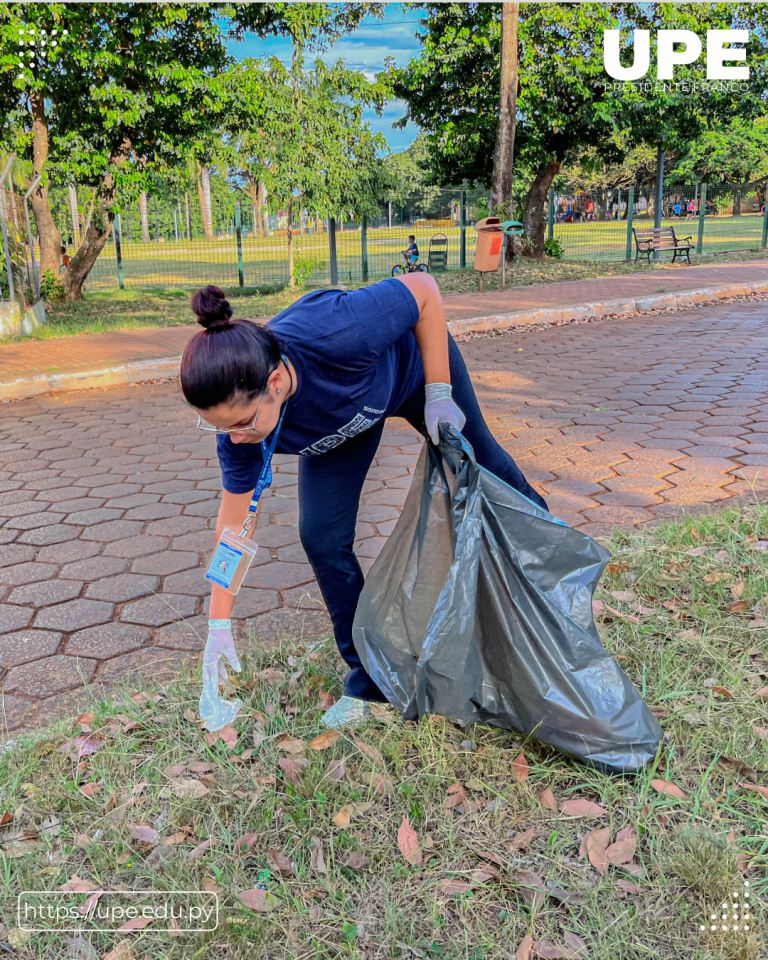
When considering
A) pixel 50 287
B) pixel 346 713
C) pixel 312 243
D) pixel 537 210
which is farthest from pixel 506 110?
pixel 346 713

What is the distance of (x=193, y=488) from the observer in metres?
4.75

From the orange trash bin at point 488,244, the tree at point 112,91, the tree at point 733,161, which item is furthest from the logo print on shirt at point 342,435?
the tree at point 733,161

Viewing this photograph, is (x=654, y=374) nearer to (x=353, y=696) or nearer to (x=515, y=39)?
(x=353, y=696)

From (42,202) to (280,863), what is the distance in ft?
41.6

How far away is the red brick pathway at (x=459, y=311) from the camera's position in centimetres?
818

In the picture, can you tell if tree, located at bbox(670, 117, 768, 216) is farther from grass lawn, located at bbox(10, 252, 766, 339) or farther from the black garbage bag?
the black garbage bag

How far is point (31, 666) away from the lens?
2.93 m

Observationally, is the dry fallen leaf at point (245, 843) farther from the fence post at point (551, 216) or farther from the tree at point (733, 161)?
the tree at point (733, 161)

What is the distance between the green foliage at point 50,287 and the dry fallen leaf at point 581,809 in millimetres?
12793

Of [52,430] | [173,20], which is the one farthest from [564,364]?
[173,20]

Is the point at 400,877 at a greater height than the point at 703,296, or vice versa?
the point at 703,296

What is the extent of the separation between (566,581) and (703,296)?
11200mm

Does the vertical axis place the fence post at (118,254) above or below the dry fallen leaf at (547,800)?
above

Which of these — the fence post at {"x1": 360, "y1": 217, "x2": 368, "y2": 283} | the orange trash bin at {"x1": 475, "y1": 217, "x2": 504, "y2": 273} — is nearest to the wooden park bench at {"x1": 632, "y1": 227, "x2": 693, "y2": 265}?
the orange trash bin at {"x1": 475, "y1": 217, "x2": 504, "y2": 273}
